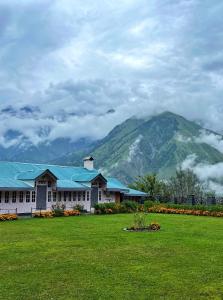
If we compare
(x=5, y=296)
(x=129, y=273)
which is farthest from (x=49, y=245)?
(x=5, y=296)

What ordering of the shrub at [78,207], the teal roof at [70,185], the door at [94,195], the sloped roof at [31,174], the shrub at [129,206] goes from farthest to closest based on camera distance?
1. the door at [94,195]
2. the shrub at [129,206]
3. the shrub at [78,207]
4. the teal roof at [70,185]
5. the sloped roof at [31,174]

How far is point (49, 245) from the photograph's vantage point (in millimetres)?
20016

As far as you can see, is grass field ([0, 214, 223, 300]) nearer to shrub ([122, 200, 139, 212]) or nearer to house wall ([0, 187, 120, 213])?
house wall ([0, 187, 120, 213])

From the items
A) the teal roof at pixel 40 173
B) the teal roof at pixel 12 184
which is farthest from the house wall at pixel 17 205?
the teal roof at pixel 40 173

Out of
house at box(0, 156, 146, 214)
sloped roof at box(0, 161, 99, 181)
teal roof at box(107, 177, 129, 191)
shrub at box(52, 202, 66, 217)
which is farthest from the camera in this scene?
teal roof at box(107, 177, 129, 191)

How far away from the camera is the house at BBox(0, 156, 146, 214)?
131 feet

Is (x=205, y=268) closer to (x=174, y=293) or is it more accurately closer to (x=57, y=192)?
(x=174, y=293)

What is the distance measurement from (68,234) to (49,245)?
4.75m

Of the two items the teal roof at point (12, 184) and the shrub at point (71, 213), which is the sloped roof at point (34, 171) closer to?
the teal roof at point (12, 184)

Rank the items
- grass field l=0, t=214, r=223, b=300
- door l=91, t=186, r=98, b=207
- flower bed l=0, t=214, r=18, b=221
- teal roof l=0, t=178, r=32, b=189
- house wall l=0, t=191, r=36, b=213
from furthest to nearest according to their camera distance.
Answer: door l=91, t=186, r=98, b=207 → house wall l=0, t=191, r=36, b=213 → teal roof l=0, t=178, r=32, b=189 → flower bed l=0, t=214, r=18, b=221 → grass field l=0, t=214, r=223, b=300

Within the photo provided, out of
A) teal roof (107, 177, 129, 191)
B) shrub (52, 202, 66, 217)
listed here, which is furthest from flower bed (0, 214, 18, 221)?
teal roof (107, 177, 129, 191)

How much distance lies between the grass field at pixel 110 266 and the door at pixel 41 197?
745 inches

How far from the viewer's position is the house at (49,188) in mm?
40000

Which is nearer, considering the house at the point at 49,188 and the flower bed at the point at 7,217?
the flower bed at the point at 7,217
